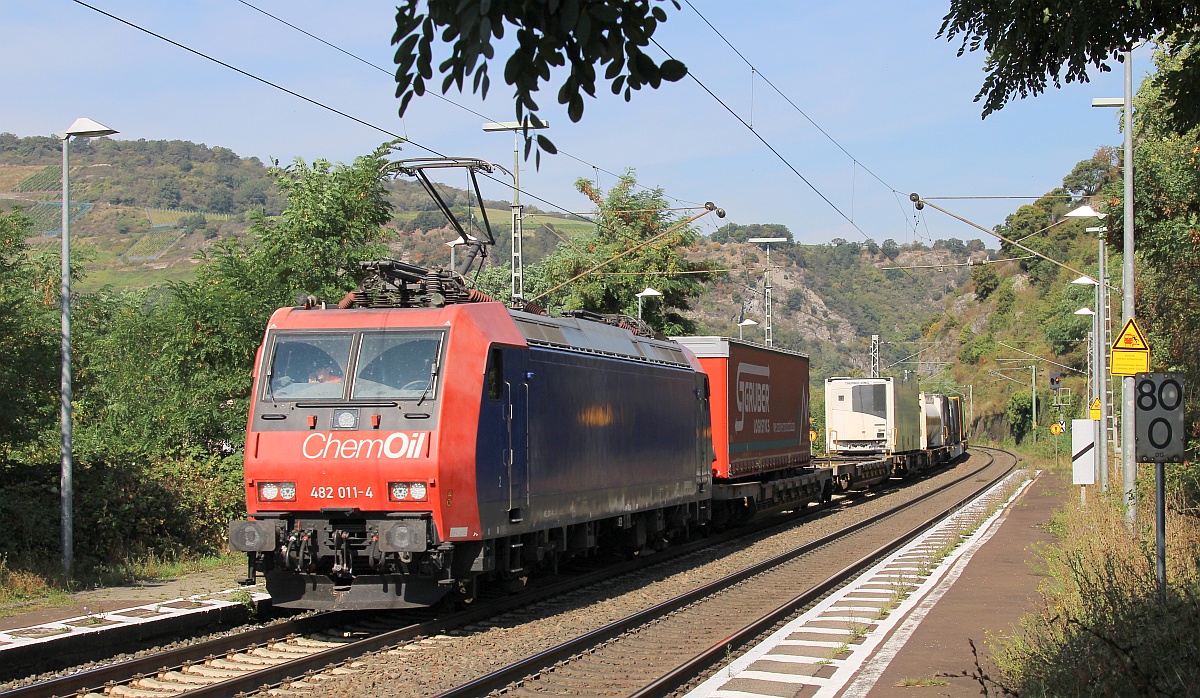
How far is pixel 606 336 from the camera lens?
51.7 feet

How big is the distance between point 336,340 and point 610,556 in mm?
8096

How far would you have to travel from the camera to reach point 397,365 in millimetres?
11453

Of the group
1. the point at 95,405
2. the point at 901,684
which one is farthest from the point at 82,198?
the point at 901,684

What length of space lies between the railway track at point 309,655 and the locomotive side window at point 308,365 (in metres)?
2.30

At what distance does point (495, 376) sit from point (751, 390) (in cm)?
1213

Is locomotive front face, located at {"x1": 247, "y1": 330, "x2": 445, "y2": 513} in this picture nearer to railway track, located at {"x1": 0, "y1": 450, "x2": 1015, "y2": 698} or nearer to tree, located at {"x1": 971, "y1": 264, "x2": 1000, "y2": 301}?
railway track, located at {"x1": 0, "y1": 450, "x2": 1015, "y2": 698}

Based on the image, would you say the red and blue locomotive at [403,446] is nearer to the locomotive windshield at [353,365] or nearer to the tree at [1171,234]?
the locomotive windshield at [353,365]

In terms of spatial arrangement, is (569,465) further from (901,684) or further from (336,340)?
(901,684)

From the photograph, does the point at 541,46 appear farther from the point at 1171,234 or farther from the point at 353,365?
the point at 1171,234

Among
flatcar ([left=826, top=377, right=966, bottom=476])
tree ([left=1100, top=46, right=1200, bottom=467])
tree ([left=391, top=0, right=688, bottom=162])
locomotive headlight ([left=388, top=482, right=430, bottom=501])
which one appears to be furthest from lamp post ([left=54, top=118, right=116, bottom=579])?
flatcar ([left=826, top=377, right=966, bottom=476])

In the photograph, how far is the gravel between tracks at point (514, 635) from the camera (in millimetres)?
9195

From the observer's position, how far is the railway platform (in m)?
8.90

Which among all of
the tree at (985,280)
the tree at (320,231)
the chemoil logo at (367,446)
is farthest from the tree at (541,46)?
the tree at (985,280)

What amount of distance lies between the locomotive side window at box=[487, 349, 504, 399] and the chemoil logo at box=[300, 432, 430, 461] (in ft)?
3.16
